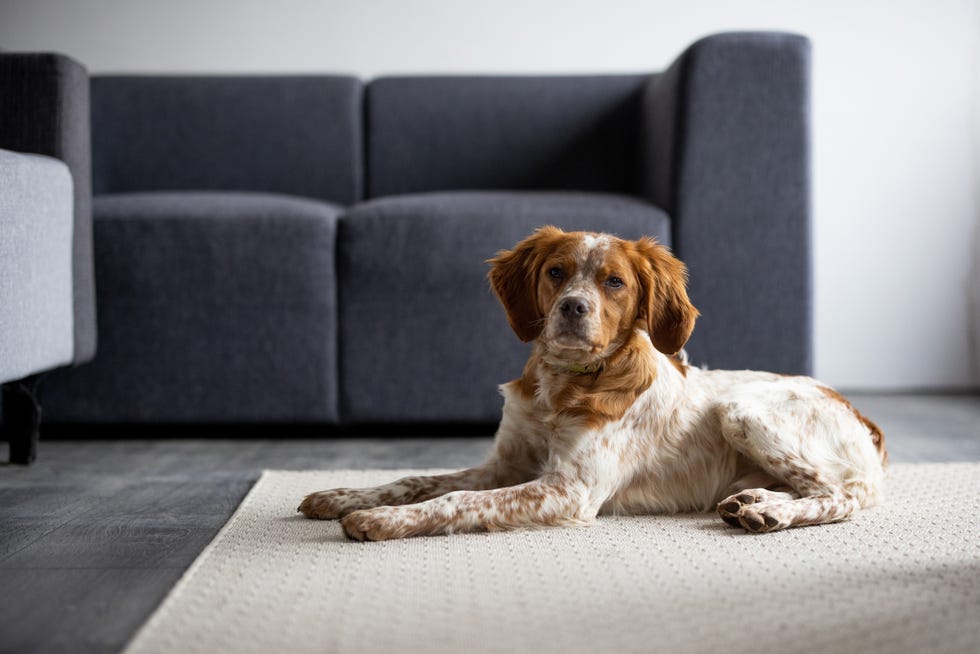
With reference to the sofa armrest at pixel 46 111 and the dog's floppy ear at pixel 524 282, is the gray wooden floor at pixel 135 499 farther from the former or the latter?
the dog's floppy ear at pixel 524 282

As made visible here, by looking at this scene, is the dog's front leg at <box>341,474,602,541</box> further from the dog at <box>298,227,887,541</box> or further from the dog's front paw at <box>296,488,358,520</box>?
the dog's front paw at <box>296,488,358,520</box>

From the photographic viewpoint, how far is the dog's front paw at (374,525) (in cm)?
162

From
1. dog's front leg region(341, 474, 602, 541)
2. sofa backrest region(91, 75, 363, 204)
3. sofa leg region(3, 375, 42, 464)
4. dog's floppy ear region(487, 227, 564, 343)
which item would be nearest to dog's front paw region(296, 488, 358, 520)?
dog's front leg region(341, 474, 602, 541)

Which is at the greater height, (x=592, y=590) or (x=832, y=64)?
(x=832, y=64)

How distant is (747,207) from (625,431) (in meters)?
1.22

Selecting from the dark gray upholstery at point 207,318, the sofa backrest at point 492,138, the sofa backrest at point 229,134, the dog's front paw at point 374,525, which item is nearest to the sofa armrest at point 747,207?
the sofa backrest at point 492,138

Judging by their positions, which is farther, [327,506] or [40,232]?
[40,232]

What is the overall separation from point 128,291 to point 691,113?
1.73 meters

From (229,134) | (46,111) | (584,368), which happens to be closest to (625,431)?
(584,368)

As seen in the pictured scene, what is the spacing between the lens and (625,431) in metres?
1.85

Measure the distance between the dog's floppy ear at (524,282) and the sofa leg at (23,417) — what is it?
1282 millimetres

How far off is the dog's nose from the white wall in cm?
262

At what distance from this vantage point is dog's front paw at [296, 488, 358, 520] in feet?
5.96

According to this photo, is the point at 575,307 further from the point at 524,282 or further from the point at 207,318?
the point at 207,318
